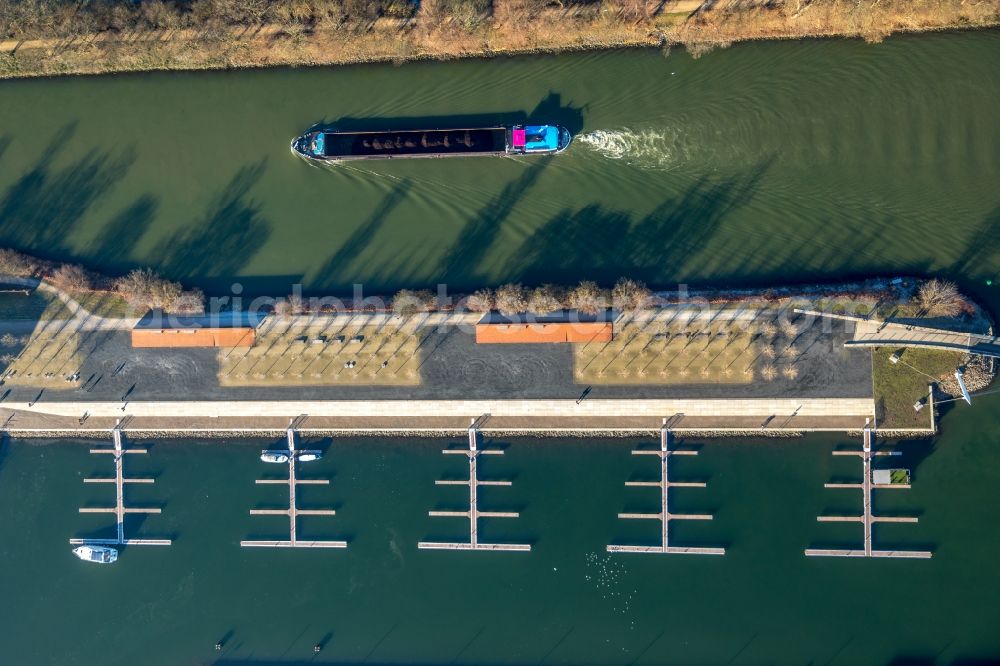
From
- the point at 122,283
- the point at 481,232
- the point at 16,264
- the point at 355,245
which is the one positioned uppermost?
the point at 481,232


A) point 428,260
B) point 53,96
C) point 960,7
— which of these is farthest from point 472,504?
point 960,7

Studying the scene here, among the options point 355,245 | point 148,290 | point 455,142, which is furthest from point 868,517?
point 148,290

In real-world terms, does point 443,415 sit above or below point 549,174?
below

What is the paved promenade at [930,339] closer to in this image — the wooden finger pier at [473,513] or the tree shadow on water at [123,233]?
the wooden finger pier at [473,513]

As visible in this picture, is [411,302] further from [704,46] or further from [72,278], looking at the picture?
[704,46]

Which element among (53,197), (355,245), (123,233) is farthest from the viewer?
(53,197)

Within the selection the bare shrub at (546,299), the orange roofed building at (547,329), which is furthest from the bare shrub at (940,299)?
the bare shrub at (546,299)

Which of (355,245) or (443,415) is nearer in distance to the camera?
(443,415)
